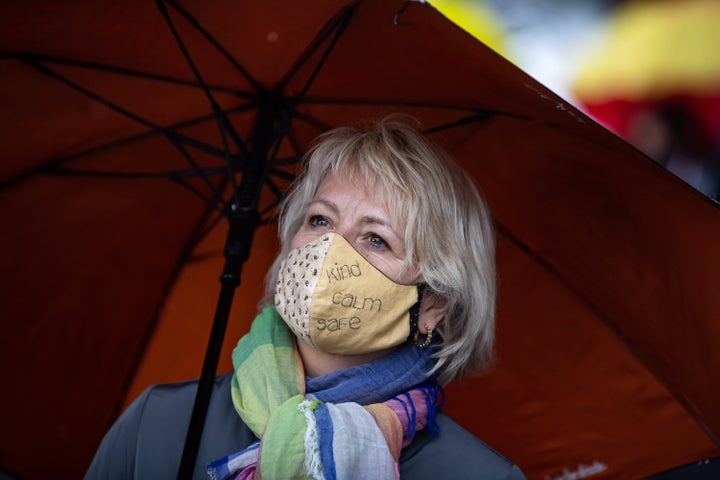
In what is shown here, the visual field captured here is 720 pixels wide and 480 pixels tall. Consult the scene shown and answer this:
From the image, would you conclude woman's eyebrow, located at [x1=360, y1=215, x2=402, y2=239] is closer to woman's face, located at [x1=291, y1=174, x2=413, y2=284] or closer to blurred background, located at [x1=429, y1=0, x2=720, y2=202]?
woman's face, located at [x1=291, y1=174, x2=413, y2=284]

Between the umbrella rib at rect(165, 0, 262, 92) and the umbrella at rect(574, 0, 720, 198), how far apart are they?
139cm

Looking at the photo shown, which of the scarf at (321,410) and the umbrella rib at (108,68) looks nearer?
the scarf at (321,410)

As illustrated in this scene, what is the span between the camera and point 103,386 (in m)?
3.69

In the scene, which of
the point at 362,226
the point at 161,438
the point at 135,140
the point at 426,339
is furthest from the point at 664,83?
the point at 135,140

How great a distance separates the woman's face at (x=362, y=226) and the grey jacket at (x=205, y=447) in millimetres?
556

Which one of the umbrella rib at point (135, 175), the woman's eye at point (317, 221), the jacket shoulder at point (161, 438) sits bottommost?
the jacket shoulder at point (161, 438)

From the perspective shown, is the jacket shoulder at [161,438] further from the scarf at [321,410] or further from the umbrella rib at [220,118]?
the umbrella rib at [220,118]

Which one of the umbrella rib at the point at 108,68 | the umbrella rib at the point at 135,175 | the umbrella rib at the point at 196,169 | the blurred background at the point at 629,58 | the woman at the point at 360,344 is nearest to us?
the blurred background at the point at 629,58

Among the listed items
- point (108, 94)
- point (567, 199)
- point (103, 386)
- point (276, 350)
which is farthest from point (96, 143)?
point (567, 199)

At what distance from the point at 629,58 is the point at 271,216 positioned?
5.58 ft

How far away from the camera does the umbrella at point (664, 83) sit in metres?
2.00

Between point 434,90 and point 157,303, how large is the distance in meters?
1.61

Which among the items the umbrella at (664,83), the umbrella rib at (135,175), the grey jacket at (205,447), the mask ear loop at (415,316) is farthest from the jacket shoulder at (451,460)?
the umbrella rib at (135,175)

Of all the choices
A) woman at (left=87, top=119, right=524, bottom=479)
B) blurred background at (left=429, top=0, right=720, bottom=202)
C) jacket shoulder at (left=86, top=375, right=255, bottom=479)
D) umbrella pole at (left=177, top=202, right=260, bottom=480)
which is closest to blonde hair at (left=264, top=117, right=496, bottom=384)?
woman at (left=87, top=119, right=524, bottom=479)
